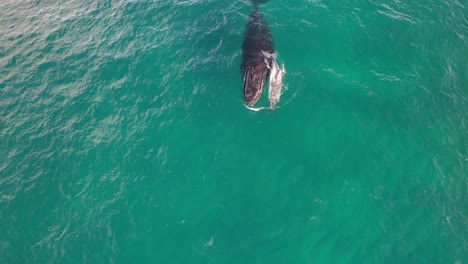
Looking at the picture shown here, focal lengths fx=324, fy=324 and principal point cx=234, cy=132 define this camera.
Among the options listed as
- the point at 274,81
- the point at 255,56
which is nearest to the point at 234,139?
the point at 274,81

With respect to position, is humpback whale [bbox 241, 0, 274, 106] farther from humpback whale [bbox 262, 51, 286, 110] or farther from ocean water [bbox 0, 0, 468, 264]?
ocean water [bbox 0, 0, 468, 264]

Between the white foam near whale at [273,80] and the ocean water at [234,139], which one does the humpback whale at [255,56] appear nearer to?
the white foam near whale at [273,80]

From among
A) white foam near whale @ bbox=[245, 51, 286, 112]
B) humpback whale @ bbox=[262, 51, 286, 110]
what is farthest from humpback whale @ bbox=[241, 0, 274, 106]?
humpback whale @ bbox=[262, 51, 286, 110]

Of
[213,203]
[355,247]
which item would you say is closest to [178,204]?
[213,203]

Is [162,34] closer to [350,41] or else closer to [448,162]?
[350,41]

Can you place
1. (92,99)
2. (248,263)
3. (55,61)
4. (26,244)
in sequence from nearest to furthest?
1. (248,263)
2. (26,244)
3. (92,99)
4. (55,61)

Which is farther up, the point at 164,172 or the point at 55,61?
the point at 55,61
